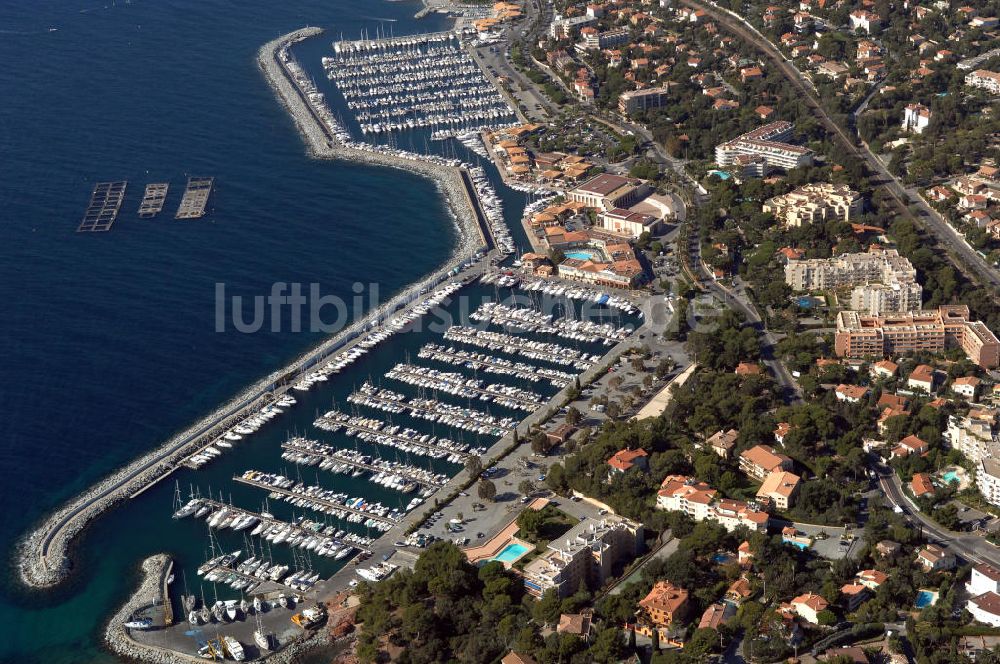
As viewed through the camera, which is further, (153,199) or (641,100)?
(641,100)

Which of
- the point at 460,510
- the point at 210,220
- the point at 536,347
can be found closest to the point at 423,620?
the point at 460,510

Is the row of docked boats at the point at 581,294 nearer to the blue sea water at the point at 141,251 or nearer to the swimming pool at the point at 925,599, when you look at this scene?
the blue sea water at the point at 141,251

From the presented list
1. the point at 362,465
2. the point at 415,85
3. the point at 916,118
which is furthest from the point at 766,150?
the point at 362,465

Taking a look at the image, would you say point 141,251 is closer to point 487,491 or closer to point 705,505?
point 487,491

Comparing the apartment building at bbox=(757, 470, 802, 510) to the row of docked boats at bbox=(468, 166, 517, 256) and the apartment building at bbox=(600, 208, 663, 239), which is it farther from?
the row of docked boats at bbox=(468, 166, 517, 256)

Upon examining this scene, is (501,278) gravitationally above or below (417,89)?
below

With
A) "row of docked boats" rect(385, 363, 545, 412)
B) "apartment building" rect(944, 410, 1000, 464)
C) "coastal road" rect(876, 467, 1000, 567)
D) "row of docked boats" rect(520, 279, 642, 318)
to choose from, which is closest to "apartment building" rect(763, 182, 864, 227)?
"row of docked boats" rect(520, 279, 642, 318)
